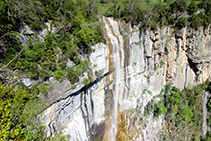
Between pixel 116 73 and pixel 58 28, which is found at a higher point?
pixel 58 28

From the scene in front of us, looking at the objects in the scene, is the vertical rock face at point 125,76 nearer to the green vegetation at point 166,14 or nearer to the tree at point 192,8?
the green vegetation at point 166,14

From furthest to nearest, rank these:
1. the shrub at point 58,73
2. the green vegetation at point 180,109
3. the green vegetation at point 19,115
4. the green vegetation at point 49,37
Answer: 1. the green vegetation at point 180,109
2. the shrub at point 58,73
3. the green vegetation at point 49,37
4. the green vegetation at point 19,115

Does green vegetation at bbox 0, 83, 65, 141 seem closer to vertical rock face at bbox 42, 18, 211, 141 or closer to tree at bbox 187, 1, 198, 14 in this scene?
vertical rock face at bbox 42, 18, 211, 141

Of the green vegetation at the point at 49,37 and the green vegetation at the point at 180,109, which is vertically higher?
the green vegetation at the point at 49,37

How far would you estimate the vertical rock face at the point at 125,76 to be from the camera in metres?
8.34

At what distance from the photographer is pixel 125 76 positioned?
1197cm

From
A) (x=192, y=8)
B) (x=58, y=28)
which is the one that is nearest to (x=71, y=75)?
(x=58, y=28)

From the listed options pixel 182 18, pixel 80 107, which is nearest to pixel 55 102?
pixel 80 107

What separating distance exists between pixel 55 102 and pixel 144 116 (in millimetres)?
10958

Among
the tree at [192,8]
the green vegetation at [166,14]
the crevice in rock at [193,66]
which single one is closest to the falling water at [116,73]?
the green vegetation at [166,14]

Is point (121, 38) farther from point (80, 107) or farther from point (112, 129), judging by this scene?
point (112, 129)

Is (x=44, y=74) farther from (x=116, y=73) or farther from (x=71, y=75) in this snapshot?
(x=116, y=73)

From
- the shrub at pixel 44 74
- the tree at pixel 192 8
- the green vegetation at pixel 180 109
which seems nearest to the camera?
the shrub at pixel 44 74

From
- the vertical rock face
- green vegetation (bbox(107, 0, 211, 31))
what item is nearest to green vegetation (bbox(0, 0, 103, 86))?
the vertical rock face
